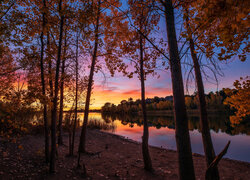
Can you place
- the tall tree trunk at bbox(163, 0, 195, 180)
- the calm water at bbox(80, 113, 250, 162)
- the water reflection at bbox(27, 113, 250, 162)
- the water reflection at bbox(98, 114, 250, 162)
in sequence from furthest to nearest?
the water reflection at bbox(98, 114, 250, 162) < the calm water at bbox(80, 113, 250, 162) < the water reflection at bbox(27, 113, 250, 162) < the tall tree trunk at bbox(163, 0, 195, 180)

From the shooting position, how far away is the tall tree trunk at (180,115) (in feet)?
9.54

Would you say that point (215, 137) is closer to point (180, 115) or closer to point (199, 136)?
point (199, 136)

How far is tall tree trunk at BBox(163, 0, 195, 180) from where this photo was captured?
2908mm

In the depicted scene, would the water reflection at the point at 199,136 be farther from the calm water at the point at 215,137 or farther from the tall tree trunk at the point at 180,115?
the tall tree trunk at the point at 180,115

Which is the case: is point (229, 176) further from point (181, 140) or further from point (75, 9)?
point (75, 9)

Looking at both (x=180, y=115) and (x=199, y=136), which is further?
(x=199, y=136)

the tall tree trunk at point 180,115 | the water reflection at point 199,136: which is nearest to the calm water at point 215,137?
the water reflection at point 199,136

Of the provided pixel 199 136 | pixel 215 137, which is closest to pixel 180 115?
pixel 199 136

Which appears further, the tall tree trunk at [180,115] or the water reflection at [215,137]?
the water reflection at [215,137]

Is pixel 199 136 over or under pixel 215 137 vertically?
over

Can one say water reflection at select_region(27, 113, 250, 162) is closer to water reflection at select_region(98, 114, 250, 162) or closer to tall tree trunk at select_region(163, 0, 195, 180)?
water reflection at select_region(98, 114, 250, 162)

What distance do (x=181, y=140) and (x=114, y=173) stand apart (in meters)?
4.51

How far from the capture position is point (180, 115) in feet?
9.84

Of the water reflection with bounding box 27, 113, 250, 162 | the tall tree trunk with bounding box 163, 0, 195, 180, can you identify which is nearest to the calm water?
the water reflection with bounding box 27, 113, 250, 162
